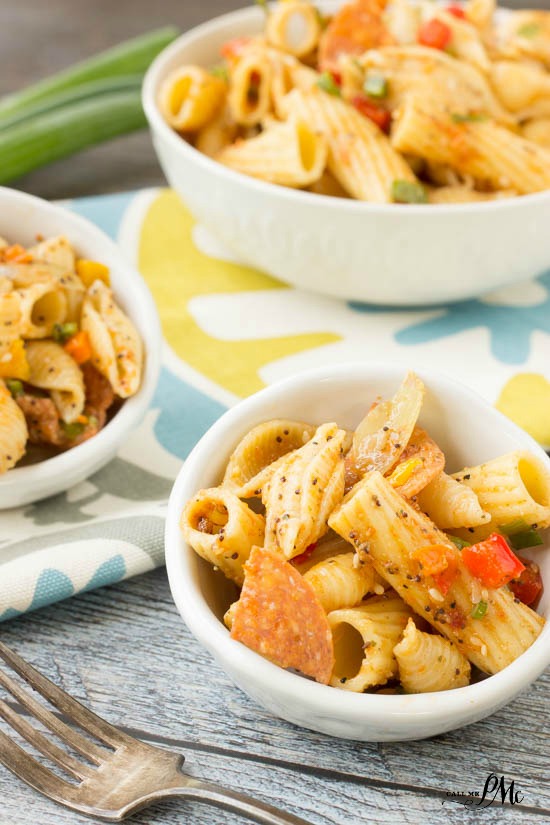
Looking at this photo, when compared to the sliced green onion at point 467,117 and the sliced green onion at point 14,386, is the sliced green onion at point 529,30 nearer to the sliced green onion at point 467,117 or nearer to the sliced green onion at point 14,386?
the sliced green onion at point 467,117

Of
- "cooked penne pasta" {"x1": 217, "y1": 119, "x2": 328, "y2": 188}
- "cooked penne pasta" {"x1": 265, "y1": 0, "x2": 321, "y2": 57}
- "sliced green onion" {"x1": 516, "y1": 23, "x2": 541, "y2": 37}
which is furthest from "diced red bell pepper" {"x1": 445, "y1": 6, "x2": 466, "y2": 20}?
"cooked penne pasta" {"x1": 217, "y1": 119, "x2": 328, "y2": 188}

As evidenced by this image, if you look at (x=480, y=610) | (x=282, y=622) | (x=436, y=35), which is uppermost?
(x=436, y=35)

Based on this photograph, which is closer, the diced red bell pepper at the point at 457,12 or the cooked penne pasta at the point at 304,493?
the cooked penne pasta at the point at 304,493

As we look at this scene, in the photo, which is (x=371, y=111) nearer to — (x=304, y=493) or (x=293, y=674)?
(x=304, y=493)

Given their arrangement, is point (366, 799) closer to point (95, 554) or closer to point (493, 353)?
point (95, 554)

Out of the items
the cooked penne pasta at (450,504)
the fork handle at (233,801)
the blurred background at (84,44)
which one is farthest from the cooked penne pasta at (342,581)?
the blurred background at (84,44)

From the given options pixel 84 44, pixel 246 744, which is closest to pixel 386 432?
pixel 246 744

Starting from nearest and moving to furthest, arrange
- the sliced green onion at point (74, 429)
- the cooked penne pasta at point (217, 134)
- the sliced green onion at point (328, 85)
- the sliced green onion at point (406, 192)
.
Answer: the sliced green onion at point (74, 429), the sliced green onion at point (406, 192), the sliced green onion at point (328, 85), the cooked penne pasta at point (217, 134)
